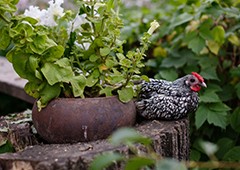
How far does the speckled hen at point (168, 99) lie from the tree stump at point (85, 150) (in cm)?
3

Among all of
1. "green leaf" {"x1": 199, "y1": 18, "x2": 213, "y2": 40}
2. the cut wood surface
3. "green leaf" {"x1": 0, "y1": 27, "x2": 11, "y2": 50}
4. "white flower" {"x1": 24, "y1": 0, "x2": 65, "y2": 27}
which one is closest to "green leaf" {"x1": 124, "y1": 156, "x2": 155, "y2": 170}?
"green leaf" {"x1": 0, "y1": 27, "x2": 11, "y2": 50}

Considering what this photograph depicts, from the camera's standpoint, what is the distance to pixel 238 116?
217cm

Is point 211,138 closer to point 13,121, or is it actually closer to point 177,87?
point 177,87

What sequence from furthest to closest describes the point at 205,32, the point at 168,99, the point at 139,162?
the point at 205,32 → the point at 168,99 → the point at 139,162

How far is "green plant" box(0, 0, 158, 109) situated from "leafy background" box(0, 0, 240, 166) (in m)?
0.55

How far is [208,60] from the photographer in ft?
7.77

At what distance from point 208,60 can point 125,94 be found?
0.84 metres

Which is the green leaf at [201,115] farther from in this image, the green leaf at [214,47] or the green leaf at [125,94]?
the green leaf at [125,94]

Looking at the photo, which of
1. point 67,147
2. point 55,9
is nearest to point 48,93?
→ point 67,147

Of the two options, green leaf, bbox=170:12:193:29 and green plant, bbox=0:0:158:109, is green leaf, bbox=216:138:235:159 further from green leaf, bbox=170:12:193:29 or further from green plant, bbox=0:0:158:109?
green plant, bbox=0:0:158:109

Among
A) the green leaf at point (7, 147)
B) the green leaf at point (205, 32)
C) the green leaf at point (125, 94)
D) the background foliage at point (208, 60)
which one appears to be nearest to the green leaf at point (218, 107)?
the background foliage at point (208, 60)

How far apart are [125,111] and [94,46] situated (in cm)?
23

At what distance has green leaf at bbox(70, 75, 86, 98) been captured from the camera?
1581 millimetres

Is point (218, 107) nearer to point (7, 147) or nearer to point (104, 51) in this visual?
point (104, 51)
